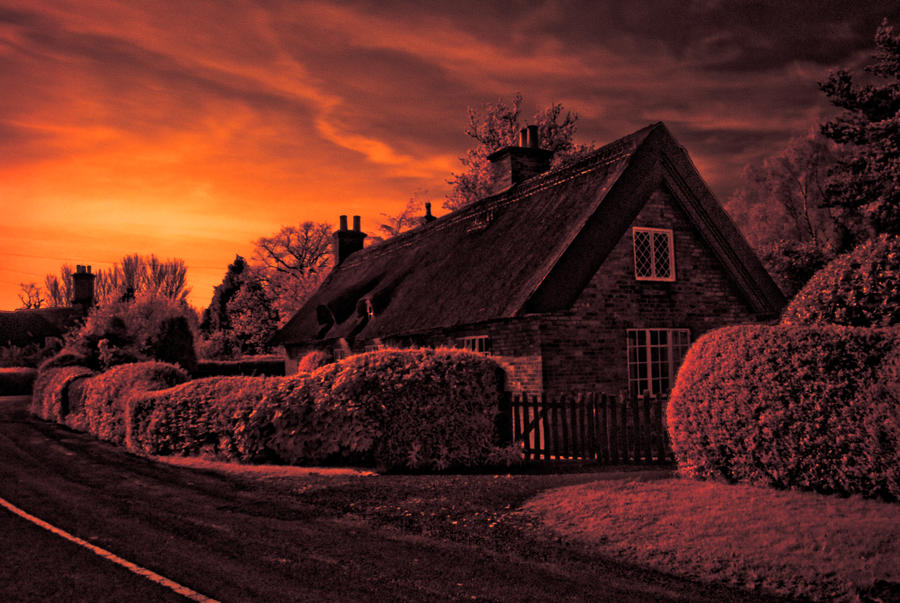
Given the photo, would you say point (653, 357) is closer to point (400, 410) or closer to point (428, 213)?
point (400, 410)

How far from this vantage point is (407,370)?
11.4m

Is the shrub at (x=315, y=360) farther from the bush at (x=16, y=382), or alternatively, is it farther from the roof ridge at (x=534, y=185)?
the bush at (x=16, y=382)

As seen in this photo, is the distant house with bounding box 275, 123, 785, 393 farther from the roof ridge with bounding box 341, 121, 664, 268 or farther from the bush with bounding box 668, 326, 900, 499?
the bush with bounding box 668, 326, 900, 499

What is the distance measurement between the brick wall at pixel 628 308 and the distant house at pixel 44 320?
49.5 meters

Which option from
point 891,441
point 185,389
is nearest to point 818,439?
point 891,441

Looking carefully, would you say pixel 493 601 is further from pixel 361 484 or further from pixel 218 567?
pixel 361 484

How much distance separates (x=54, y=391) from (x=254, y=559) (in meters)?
21.2

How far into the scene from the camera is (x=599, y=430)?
37.1ft

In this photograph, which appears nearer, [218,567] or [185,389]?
[218,567]

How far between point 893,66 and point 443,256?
916 inches

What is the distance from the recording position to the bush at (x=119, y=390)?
17.2 m

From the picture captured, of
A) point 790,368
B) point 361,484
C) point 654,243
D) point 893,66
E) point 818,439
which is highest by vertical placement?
point 893,66

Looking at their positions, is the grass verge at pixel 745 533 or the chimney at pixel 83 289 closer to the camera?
the grass verge at pixel 745 533

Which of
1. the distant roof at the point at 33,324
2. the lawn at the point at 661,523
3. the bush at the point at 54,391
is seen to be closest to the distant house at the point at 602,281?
the lawn at the point at 661,523
